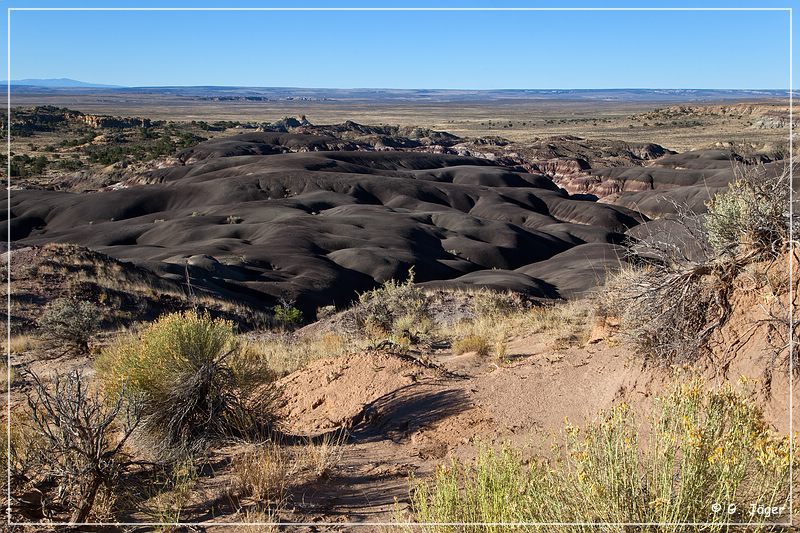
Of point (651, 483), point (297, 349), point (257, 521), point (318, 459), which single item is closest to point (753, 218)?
point (651, 483)

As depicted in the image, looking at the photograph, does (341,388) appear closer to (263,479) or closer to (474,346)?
(474,346)

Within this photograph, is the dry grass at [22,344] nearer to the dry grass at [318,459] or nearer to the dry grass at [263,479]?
the dry grass at [318,459]

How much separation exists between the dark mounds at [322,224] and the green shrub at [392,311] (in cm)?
770

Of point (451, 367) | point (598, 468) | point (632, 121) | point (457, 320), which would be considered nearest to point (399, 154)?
point (457, 320)

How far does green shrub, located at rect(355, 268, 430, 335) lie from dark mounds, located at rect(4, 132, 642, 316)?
770cm

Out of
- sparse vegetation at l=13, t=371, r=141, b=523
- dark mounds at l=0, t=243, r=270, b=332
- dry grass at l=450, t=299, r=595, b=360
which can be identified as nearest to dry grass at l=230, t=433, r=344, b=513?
sparse vegetation at l=13, t=371, r=141, b=523

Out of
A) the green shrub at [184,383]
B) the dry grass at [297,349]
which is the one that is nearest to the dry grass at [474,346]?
the dry grass at [297,349]

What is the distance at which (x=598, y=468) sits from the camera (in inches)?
138

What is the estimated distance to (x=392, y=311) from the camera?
16.2m

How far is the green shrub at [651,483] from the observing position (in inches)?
131

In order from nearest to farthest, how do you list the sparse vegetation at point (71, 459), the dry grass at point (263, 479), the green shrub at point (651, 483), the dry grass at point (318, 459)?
1. the green shrub at point (651, 483)
2. the sparse vegetation at point (71, 459)
3. the dry grass at point (263, 479)
4. the dry grass at point (318, 459)

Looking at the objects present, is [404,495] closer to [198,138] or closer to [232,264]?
[232,264]

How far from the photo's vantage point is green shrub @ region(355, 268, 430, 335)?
586 inches

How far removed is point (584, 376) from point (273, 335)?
9.43m
